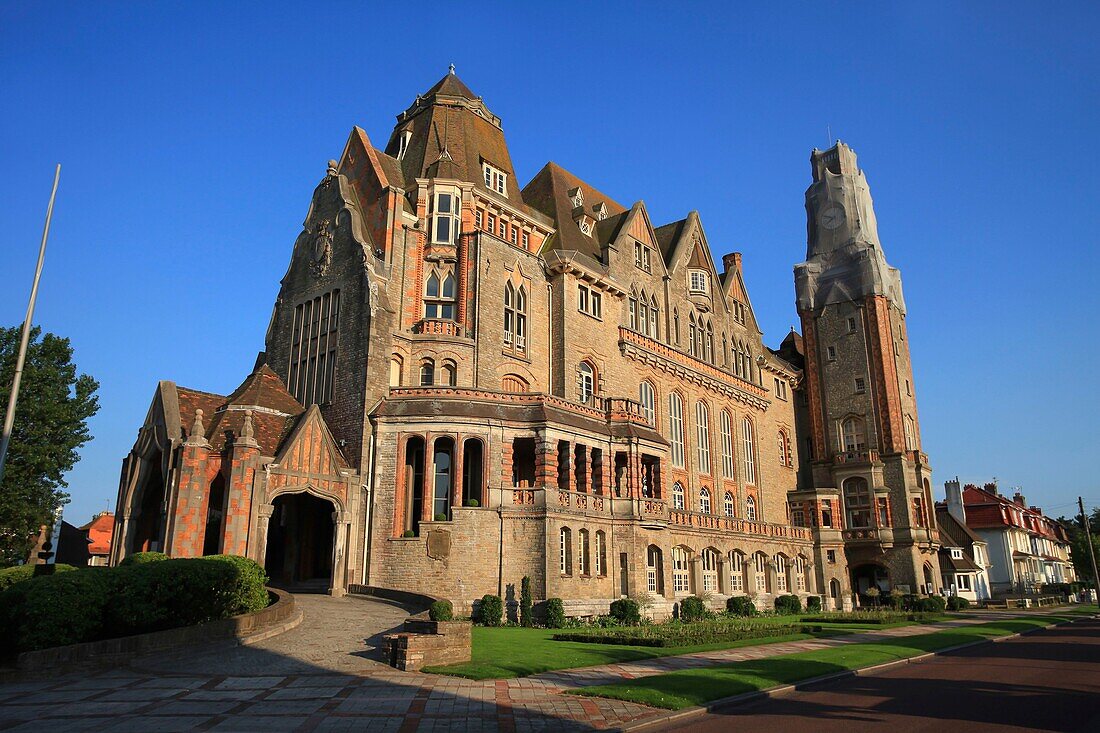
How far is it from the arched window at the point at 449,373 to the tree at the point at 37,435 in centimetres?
1883

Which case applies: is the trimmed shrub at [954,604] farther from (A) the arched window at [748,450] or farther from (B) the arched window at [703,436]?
(B) the arched window at [703,436]

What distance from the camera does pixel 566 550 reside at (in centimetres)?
3098

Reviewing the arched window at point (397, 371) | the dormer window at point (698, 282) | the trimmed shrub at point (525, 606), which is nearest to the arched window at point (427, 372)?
the arched window at point (397, 371)

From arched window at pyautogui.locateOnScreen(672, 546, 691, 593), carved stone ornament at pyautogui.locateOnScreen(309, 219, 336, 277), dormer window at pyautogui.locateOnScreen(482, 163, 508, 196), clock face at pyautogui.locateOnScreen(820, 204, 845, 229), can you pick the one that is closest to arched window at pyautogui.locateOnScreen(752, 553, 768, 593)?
arched window at pyautogui.locateOnScreen(672, 546, 691, 593)

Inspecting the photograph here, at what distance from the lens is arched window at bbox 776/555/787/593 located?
47.5 meters

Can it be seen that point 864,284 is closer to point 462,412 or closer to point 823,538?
point 823,538

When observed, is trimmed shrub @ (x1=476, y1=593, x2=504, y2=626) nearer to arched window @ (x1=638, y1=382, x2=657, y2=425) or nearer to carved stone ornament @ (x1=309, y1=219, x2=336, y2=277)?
carved stone ornament @ (x1=309, y1=219, x2=336, y2=277)

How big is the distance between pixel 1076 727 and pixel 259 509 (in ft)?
84.4

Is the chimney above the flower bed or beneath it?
above

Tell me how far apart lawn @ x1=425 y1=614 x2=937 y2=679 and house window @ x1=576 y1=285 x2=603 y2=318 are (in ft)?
66.8

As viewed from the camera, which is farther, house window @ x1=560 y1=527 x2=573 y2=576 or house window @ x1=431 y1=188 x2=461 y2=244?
house window @ x1=431 y1=188 x2=461 y2=244

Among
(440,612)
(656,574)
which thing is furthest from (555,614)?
(656,574)

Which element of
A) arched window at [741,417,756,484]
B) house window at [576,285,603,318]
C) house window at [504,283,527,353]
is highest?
house window at [576,285,603,318]

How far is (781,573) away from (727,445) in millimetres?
9200
